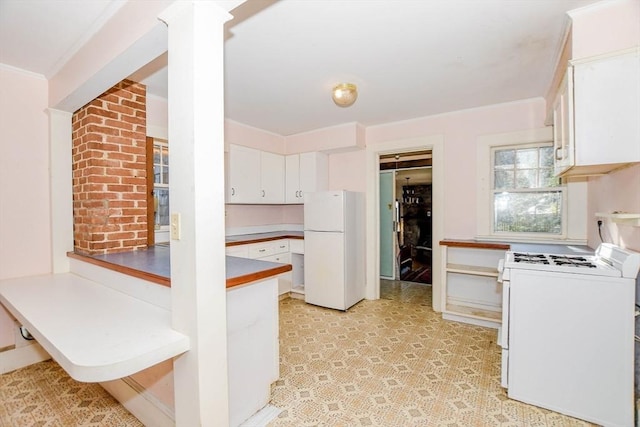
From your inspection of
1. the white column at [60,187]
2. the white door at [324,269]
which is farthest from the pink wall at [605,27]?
the white column at [60,187]

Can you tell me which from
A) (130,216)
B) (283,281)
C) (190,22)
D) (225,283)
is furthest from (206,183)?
(283,281)

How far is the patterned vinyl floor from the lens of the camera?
5.70ft

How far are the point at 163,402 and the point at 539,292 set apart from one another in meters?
2.32

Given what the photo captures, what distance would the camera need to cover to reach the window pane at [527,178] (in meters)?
3.17

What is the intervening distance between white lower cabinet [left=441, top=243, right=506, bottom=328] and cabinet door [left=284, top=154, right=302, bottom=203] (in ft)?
7.13

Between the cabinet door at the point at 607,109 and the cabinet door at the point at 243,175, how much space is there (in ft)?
10.8

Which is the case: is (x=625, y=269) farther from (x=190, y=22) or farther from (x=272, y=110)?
(x=272, y=110)

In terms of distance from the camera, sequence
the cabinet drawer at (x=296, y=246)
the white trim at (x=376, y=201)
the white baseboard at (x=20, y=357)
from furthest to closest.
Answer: the cabinet drawer at (x=296, y=246) < the white trim at (x=376, y=201) < the white baseboard at (x=20, y=357)

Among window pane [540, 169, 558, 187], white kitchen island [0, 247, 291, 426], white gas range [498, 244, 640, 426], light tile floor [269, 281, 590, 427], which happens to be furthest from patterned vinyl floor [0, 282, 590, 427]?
window pane [540, 169, 558, 187]

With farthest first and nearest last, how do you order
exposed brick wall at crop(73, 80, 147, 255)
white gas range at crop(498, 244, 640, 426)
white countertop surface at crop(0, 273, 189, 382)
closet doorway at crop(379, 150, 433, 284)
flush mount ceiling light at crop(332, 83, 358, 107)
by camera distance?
closet doorway at crop(379, 150, 433, 284), flush mount ceiling light at crop(332, 83, 358, 107), exposed brick wall at crop(73, 80, 147, 255), white gas range at crop(498, 244, 640, 426), white countertop surface at crop(0, 273, 189, 382)

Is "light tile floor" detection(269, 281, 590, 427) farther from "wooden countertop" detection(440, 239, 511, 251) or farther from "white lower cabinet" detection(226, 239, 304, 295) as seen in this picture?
"wooden countertop" detection(440, 239, 511, 251)

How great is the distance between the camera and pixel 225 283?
1336 millimetres

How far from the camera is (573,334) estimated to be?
172cm

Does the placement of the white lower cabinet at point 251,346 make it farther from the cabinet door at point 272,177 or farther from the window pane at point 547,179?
the window pane at point 547,179
